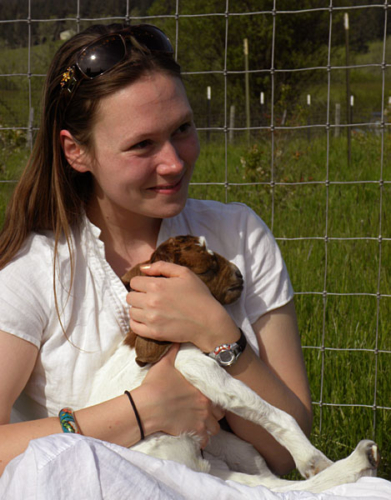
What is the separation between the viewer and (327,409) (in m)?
4.00

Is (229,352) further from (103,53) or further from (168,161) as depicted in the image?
(103,53)

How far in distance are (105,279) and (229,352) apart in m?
0.50

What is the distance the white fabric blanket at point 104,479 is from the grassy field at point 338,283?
1574 mm

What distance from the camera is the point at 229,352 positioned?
2270 mm

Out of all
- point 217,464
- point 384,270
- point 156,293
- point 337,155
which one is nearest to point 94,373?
point 156,293

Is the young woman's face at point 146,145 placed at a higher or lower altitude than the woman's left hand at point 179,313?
higher

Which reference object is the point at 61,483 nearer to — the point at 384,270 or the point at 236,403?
the point at 236,403

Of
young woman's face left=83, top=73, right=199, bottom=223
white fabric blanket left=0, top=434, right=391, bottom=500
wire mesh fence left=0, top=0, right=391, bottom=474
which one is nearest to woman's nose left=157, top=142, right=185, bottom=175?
young woman's face left=83, top=73, right=199, bottom=223

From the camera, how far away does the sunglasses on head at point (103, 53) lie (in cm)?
229

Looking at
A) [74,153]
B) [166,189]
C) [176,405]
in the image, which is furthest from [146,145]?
[176,405]

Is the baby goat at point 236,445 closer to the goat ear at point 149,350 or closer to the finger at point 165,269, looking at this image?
the goat ear at point 149,350

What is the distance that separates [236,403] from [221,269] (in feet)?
1.62

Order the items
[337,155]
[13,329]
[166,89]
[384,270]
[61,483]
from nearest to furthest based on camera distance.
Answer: [61,483], [13,329], [166,89], [384,270], [337,155]

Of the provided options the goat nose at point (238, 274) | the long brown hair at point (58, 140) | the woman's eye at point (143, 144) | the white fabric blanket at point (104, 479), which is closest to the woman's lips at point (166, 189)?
the woman's eye at point (143, 144)
